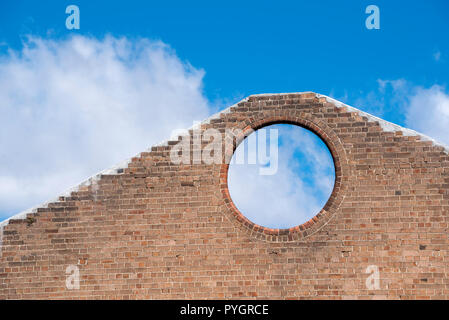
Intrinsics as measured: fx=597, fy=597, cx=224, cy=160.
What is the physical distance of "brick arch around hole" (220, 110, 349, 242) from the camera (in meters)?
12.0

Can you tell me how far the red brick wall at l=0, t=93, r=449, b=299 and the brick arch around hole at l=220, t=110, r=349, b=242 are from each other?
2 cm

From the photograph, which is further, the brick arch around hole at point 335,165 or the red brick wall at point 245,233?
the brick arch around hole at point 335,165

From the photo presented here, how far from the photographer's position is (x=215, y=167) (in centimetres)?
1248

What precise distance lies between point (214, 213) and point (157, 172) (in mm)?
1505

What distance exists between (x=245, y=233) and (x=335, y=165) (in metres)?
2.33

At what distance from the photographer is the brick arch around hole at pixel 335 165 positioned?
12023mm

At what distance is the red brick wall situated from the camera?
11.8m

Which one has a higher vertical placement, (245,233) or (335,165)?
(335,165)

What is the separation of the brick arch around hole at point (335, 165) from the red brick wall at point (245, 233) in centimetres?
2

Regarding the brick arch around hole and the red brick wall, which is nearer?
the red brick wall

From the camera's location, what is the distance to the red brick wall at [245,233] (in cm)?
1175

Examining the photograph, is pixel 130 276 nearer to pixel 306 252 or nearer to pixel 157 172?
pixel 157 172

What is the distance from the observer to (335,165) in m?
12.3
